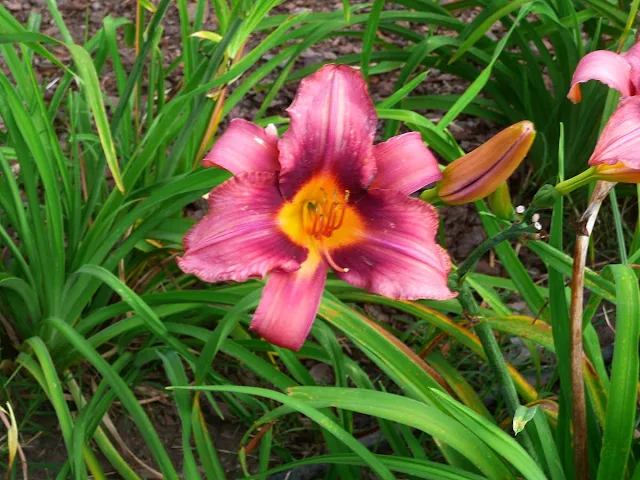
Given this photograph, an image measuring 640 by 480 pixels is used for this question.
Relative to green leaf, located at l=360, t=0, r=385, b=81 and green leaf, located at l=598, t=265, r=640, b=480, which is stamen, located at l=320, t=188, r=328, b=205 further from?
green leaf, located at l=360, t=0, r=385, b=81

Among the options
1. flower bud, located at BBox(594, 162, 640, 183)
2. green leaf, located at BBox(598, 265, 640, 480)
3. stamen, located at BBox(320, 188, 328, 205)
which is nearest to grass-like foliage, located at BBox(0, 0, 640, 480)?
green leaf, located at BBox(598, 265, 640, 480)

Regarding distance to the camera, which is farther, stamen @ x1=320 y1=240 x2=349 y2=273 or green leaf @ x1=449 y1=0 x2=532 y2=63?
green leaf @ x1=449 y1=0 x2=532 y2=63

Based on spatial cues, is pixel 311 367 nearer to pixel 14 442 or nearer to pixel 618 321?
pixel 14 442

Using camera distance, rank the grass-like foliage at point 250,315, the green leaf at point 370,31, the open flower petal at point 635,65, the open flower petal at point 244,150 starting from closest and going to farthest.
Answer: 1. the open flower petal at point 244,150
2. the open flower petal at point 635,65
3. the grass-like foliage at point 250,315
4. the green leaf at point 370,31

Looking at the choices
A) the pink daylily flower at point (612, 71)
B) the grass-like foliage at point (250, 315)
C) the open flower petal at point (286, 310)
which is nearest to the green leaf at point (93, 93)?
the grass-like foliage at point (250, 315)

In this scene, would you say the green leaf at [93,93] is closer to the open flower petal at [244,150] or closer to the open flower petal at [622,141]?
the open flower petal at [244,150]

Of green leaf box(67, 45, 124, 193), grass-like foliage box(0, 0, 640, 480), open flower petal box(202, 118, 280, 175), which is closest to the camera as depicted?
open flower petal box(202, 118, 280, 175)
